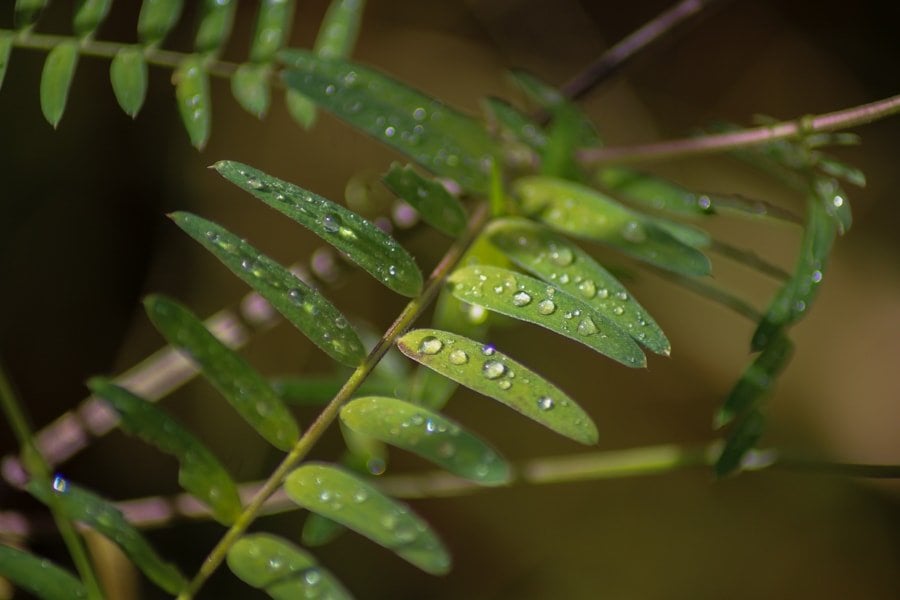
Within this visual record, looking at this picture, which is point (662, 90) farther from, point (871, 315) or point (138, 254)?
point (138, 254)

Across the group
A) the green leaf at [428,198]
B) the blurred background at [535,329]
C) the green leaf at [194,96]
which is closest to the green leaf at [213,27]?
the green leaf at [194,96]

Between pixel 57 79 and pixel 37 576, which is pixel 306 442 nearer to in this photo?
pixel 37 576

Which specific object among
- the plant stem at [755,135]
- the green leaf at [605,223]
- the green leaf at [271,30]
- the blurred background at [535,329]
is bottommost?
the blurred background at [535,329]

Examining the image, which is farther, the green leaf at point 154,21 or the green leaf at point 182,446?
the green leaf at point 154,21

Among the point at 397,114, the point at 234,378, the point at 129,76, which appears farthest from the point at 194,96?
the point at 234,378

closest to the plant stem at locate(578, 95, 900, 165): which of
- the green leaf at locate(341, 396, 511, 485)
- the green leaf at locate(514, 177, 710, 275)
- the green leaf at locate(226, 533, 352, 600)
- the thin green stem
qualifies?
the green leaf at locate(514, 177, 710, 275)

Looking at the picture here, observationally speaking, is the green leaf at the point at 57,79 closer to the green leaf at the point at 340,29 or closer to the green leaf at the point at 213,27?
the green leaf at the point at 213,27

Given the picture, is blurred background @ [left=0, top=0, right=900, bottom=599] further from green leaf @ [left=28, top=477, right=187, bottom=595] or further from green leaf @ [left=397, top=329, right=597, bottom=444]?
green leaf @ [left=397, top=329, right=597, bottom=444]
